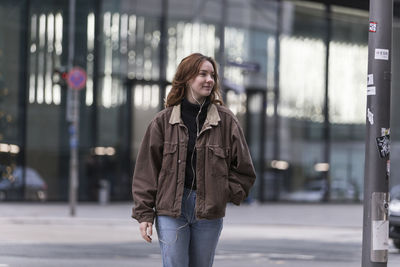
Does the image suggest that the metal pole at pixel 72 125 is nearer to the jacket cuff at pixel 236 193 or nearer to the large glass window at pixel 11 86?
the large glass window at pixel 11 86

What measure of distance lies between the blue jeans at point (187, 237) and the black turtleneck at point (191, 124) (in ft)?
0.26

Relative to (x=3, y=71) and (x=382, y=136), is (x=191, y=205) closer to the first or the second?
(x=382, y=136)

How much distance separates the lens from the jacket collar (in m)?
4.82

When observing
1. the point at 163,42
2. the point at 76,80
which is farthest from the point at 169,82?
the point at 76,80

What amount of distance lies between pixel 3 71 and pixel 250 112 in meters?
9.62

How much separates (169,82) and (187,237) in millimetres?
26678

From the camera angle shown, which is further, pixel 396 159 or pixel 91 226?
pixel 396 159

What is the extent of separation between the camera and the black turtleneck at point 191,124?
4.77m

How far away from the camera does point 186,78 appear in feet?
16.2

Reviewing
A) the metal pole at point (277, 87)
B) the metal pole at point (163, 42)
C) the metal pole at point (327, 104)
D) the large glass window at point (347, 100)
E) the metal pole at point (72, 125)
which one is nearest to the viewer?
the metal pole at point (72, 125)

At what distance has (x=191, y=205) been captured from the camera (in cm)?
474

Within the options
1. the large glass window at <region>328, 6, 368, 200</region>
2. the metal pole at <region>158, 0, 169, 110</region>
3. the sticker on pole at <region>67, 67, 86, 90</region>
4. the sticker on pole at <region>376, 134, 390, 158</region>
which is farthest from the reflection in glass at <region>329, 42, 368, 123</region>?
the sticker on pole at <region>376, 134, 390, 158</region>

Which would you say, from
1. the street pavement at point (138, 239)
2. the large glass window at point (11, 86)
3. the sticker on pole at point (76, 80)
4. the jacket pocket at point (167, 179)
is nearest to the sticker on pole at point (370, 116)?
the jacket pocket at point (167, 179)

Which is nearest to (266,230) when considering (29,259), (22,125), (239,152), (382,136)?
(29,259)
